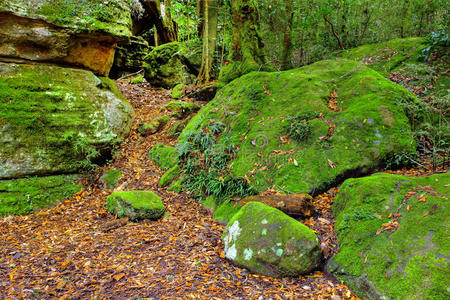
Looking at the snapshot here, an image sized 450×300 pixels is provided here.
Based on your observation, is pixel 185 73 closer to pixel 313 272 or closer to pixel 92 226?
pixel 92 226

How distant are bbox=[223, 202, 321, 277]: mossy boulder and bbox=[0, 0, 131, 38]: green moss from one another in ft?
23.7

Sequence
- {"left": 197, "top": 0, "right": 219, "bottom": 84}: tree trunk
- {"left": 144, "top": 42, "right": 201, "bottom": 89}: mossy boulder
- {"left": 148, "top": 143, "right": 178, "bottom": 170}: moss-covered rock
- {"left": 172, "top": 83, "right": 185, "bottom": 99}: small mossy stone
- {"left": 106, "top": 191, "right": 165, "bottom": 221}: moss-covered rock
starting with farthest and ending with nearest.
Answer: {"left": 144, "top": 42, "right": 201, "bottom": 89}: mossy boulder → {"left": 172, "top": 83, "right": 185, "bottom": 99}: small mossy stone → {"left": 197, "top": 0, "right": 219, "bottom": 84}: tree trunk → {"left": 148, "top": 143, "right": 178, "bottom": 170}: moss-covered rock → {"left": 106, "top": 191, "right": 165, "bottom": 221}: moss-covered rock

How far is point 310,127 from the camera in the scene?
16.5 feet

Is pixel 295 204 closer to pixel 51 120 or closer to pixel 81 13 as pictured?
pixel 51 120

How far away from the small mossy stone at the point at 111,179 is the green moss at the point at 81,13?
13.8 feet

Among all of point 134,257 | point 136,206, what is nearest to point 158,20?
point 136,206

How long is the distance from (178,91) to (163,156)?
4.39 meters

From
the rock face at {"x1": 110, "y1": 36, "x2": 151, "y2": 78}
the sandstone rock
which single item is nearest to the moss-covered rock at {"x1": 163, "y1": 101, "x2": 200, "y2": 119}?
the sandstone rock

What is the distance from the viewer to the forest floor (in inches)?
113

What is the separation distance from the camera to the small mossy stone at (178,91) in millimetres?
10142

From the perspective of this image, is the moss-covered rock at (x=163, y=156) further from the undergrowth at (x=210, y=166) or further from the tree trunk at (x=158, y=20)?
the tree trunk at (x=158, y=20)

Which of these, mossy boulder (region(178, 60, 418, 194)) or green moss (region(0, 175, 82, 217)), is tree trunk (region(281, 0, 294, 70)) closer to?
mossy boulder (region(178, 60, 418, 194))

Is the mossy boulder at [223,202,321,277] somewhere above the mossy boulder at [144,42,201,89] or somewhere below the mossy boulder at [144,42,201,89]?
below

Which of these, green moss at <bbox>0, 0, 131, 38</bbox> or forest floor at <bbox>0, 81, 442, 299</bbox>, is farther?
green moss at <bbox>0, 0, 131, 38</bbox>
